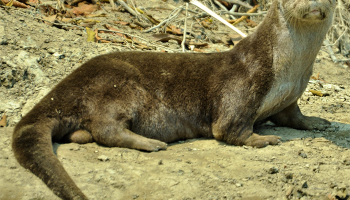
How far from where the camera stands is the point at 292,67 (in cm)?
416

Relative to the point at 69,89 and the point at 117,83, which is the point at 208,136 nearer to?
the point at 117,83

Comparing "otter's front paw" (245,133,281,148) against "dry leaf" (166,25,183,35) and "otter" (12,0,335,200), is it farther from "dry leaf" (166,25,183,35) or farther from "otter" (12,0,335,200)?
"dry leaf" (166,25,183,35)

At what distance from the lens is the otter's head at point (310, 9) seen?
3717mm

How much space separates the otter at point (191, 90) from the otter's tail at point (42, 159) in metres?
0.15

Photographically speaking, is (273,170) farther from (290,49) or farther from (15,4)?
(15,4)

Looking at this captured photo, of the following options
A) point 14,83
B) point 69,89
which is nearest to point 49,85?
point 14,83

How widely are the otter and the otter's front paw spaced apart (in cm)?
1

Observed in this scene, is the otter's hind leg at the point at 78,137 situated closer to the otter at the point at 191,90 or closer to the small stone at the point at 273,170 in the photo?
the otter at the point at 191,90

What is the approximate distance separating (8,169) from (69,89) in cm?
105

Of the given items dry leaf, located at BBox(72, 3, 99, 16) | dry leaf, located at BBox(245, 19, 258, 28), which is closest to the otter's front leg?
dry leaf, located at BBox(72, 3, 99, 16)

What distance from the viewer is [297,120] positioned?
4.76 metres

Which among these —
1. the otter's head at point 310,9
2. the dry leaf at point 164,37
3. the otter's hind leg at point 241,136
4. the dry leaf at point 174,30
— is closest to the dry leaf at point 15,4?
the dry leaf at point 164,37

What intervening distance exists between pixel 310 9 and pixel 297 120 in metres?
1.53

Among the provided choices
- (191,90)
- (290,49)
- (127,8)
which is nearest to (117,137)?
(191,90)
